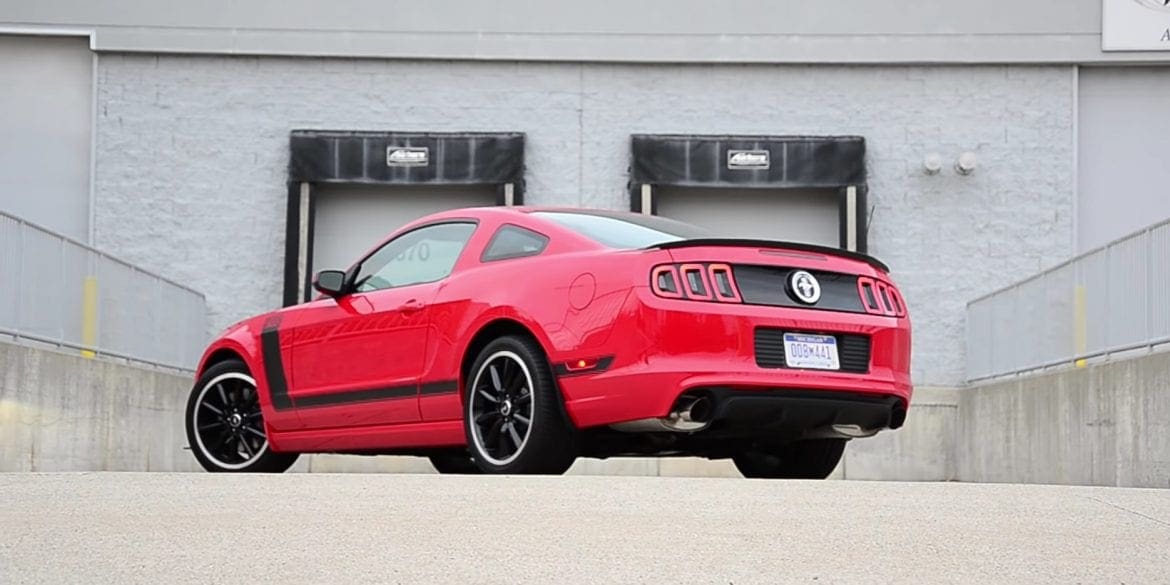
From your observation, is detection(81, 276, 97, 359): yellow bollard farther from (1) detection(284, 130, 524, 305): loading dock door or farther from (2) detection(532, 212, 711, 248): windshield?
(2) detection(532, 212, 711, 248): windshield

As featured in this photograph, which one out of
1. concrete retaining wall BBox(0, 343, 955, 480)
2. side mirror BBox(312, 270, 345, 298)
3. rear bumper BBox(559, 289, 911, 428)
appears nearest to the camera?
rear bumper BBox(559, 289, 911, 428)

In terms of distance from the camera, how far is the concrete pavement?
5.84 metres

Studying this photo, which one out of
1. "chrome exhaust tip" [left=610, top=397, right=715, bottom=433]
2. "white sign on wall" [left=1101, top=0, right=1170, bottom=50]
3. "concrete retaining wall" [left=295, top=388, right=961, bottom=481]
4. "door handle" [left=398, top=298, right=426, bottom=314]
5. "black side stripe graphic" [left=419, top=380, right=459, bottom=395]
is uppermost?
"white sign on wall" [left=1101, top=0, right=1170, bottom=50]

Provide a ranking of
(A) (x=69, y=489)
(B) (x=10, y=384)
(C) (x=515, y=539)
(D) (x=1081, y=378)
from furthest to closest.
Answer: (D) (x=1081, y=378), (B) (x=10, y=384), (A) (x=69, y=489), (C) (x=515, y=539)

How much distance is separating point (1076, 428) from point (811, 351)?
8.42 metres

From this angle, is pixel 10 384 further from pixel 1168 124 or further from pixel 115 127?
pixel 1168 124

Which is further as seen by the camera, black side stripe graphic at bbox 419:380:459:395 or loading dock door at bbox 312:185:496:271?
loading dock door at bbox 312:185:496:271

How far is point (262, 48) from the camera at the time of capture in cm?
2622

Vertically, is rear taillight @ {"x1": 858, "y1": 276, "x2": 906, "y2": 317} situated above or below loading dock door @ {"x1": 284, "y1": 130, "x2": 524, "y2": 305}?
below

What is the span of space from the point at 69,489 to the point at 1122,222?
20362 millimetres

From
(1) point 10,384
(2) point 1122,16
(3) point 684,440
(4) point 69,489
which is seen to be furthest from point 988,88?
(4) point 69,489

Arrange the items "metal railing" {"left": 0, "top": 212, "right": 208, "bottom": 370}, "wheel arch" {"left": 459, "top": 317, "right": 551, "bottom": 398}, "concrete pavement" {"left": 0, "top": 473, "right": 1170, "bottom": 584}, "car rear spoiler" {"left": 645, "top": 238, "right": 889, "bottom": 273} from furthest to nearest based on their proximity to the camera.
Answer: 1. "metal railing" {"left": 0, "top": 212, "right": 208, "bottom": 370}
2. "wheel arch" {"left": 459, "top": 317, "right": 551, "bottom": 398}
3. "car rear spoiler" {"left": 645, "top": 238, "right": 889, "bottom": 273}
4. "concrete pavement" {"left": 0, "top": 473, "right": 1170, "bottom": 584}

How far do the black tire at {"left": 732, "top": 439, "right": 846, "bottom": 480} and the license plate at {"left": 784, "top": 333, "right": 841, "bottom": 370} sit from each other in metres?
0.95

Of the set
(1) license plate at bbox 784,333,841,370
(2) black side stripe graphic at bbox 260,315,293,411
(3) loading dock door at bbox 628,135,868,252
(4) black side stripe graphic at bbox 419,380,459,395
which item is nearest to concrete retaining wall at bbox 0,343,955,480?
(3) loading dock door at bbox 628,135,868,252
